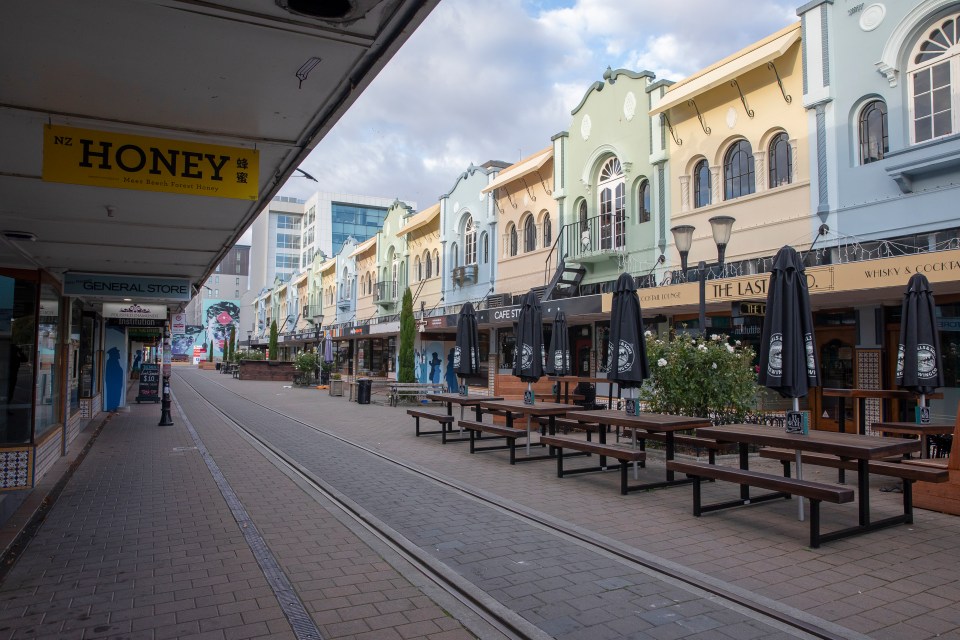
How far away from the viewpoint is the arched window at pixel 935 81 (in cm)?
1101

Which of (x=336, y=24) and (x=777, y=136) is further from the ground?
(x=777, y=136)

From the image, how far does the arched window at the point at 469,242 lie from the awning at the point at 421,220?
9.65 feet

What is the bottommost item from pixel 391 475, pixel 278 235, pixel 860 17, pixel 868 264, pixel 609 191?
pixel 391 475

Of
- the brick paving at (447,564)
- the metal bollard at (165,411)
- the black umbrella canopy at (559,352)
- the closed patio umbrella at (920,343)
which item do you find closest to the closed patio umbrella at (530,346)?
the black umbrella canopy at (559,352)

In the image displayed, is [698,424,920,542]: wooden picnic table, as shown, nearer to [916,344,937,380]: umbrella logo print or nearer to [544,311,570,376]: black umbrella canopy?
[916,344,937,380]: umbrella logo print

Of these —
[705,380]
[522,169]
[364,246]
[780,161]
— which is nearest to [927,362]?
[705,380]

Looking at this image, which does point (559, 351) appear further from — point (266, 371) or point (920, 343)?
point (266, 371)

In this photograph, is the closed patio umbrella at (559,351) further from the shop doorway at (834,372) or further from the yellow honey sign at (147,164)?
the yellow honey sign at (147,164)

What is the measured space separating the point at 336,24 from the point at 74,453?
9.78m

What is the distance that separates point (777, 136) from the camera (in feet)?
46.7

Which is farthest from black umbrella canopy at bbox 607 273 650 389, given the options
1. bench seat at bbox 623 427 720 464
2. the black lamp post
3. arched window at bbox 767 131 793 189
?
arched window at bbox 767 131 793 189

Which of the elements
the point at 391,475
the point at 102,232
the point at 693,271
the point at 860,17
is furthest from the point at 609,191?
the point at 102,232

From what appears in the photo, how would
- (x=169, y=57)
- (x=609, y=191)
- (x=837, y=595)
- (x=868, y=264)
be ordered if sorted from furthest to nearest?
(x=609, y=191), (x=868, y=264), (x=837, y=595), (x=169, y=57)

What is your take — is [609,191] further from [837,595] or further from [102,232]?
[837,595]
